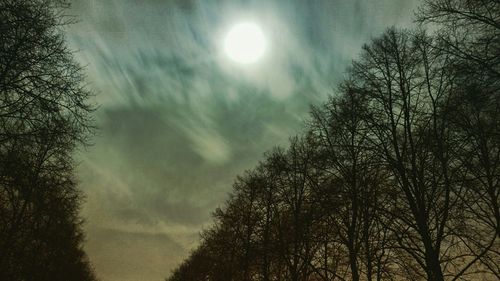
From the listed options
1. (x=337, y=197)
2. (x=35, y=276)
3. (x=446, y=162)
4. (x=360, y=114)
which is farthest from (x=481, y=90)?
(x=35, y=276)

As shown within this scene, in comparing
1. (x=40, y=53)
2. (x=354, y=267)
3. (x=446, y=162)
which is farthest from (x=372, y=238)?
(x=40, y=53)

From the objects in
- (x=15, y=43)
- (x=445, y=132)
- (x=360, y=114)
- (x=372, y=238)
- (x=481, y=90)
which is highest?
(x=360, y=114)

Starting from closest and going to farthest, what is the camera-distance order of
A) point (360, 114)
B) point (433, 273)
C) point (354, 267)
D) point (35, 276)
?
1. point (433, 273)
2. point (360, 114)
3. point (354, 267)
4. point (35, 276)

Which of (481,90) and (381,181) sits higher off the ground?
(381,181)

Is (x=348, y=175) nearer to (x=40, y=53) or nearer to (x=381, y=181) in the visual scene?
A: (x=381, y=181)

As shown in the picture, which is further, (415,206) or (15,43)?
(415,206)

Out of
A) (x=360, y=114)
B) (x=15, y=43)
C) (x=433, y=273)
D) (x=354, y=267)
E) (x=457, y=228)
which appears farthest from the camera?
(x=354, y=267)

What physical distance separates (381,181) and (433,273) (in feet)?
13.2

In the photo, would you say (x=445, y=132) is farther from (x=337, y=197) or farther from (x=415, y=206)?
(x=337, y=197)

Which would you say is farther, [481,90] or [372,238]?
[372,238]

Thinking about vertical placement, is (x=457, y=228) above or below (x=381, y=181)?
below

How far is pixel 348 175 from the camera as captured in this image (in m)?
16.9

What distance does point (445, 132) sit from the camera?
14.0 metres

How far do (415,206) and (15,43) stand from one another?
12611mm
